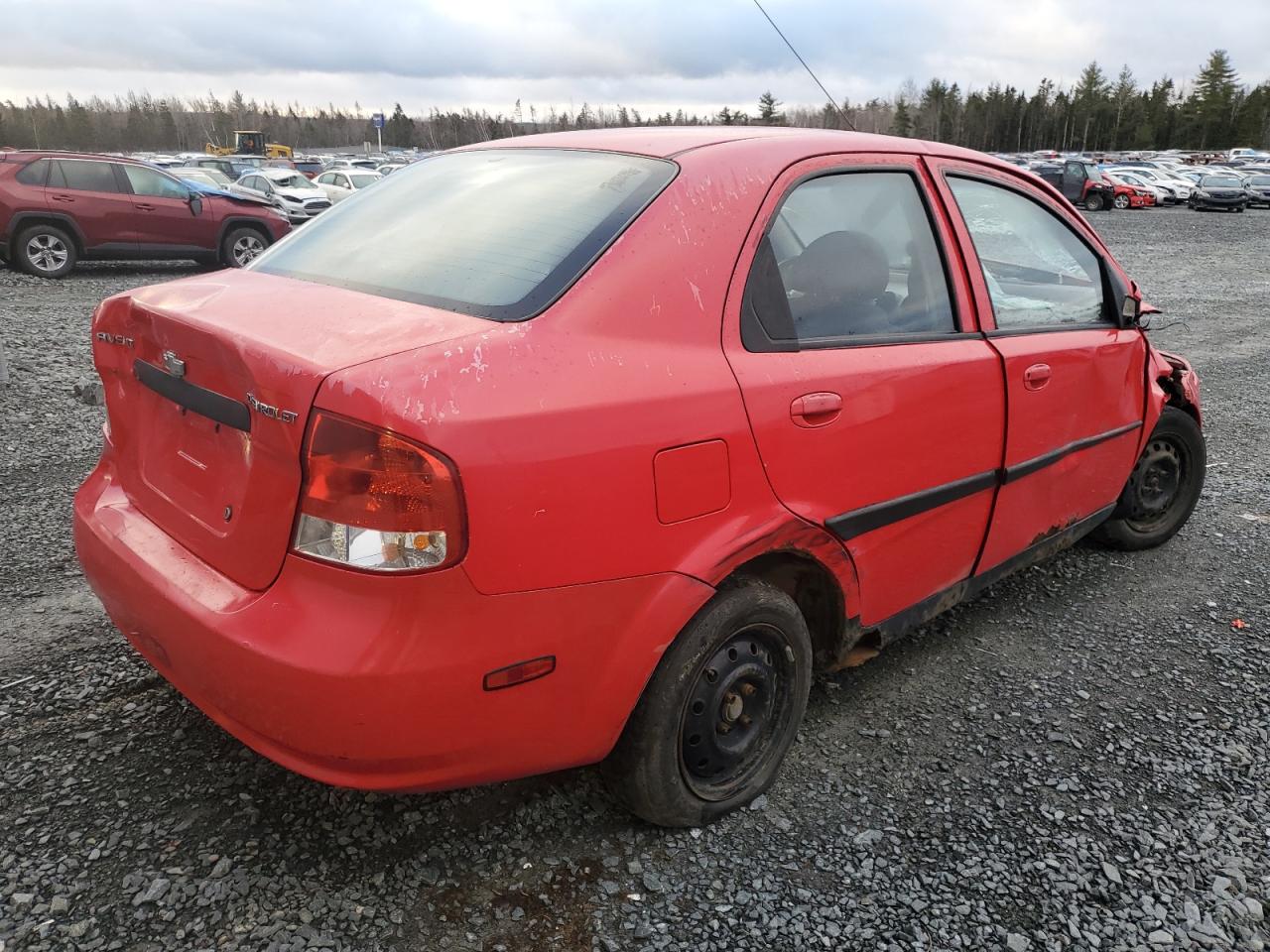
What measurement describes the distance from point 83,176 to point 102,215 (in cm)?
52

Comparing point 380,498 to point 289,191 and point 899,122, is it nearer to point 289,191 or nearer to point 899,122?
point 289,191

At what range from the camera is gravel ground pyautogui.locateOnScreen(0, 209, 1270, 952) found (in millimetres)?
2006

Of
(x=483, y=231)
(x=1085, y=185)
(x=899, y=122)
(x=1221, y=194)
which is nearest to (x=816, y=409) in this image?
(x=483, y=231)

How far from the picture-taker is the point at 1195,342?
31.2 ft

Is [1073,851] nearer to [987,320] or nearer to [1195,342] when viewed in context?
[987,320]

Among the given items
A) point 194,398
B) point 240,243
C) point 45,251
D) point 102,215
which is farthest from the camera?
point 240,243

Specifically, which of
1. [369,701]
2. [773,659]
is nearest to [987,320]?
[773,659]

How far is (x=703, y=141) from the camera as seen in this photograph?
2418 millimetres

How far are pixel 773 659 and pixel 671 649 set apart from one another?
1.42ft

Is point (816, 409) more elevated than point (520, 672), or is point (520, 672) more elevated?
point (816, 409)

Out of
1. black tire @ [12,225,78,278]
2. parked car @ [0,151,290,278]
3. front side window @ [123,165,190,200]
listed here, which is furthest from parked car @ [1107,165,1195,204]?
black tire @ [12,225,78,278]

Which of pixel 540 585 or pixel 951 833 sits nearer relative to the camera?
pixel 540 585

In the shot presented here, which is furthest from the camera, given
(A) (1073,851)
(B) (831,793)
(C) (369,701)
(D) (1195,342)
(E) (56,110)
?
(E) (56,110)

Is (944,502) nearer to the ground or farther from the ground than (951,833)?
farther from the ground
